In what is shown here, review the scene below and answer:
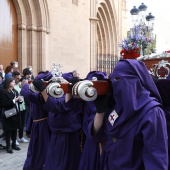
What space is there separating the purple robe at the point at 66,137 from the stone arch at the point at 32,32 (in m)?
9.28

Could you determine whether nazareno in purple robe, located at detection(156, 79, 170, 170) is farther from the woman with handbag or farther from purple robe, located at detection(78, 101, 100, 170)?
the woman with handbag

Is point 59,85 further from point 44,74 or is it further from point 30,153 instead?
point 30,153

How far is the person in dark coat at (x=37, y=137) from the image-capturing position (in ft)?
15.1

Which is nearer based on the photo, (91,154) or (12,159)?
(91,154)

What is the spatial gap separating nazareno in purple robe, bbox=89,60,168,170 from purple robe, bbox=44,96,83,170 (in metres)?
1.70

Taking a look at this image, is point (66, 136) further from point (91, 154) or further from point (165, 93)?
point (165, 93)

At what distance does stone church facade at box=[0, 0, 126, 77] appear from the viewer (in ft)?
41.7

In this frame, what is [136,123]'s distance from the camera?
2.07 meters

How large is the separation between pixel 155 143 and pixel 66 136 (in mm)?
2113

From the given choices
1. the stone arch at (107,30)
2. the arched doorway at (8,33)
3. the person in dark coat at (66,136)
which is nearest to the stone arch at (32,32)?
the arched doorway at (8,33)

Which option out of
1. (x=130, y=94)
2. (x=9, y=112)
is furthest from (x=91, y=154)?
(x=9, y=112)

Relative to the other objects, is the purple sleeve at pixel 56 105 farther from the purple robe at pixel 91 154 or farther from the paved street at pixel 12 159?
the paved street at pixel 12 159

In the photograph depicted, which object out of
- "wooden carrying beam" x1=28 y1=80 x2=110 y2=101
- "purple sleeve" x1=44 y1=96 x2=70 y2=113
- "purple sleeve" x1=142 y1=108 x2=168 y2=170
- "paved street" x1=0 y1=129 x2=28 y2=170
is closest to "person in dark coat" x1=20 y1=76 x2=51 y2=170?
"purple sleeve" x1=44 y1=96 x2=70 y2=113

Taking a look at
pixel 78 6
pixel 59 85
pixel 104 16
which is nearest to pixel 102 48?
pixel 104 16
